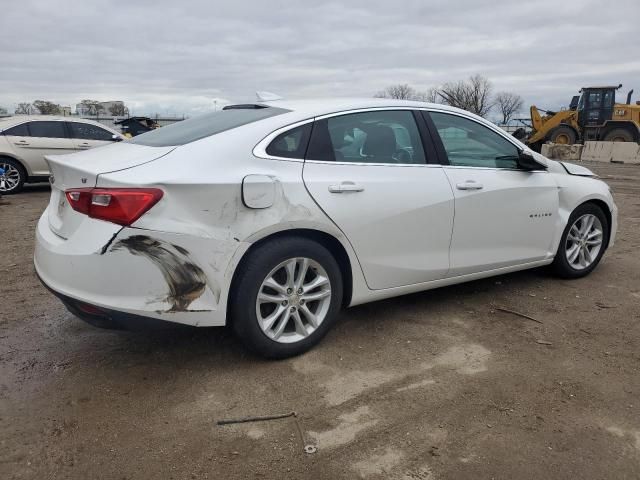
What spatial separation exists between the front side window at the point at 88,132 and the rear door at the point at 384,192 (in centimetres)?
915

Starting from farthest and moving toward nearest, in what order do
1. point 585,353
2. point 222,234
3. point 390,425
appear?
point 585,353 → point 222,234 → point 390,425

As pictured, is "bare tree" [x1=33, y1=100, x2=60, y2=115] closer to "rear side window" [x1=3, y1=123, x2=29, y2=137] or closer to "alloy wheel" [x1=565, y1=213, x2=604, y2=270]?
"rear side window" [x1=3, y1=123, x2=29, y2=137]

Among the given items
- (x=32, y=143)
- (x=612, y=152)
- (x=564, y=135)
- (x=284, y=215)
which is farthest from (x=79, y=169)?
(x=564, y=135)

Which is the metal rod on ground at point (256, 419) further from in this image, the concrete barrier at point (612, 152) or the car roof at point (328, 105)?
the concrete barrier at point (612, 152)

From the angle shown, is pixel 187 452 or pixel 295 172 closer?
pixel 187 452

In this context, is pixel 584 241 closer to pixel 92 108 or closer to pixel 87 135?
pixel 87 135

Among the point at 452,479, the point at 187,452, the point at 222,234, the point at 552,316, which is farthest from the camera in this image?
the point at 552,316

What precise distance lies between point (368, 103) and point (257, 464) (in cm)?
237

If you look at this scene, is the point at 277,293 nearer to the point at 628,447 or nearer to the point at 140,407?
the point at 140,407

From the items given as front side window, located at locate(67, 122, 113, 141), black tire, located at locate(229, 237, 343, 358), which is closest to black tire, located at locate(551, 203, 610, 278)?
black tire, located at locate(229, 237, 343, 358)

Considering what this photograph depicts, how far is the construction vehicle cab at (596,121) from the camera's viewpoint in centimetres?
2383

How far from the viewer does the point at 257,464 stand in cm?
225

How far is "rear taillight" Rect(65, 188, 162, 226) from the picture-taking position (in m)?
2.58

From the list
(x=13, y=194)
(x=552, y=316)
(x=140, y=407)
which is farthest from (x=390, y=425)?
(x=13, y=194)
